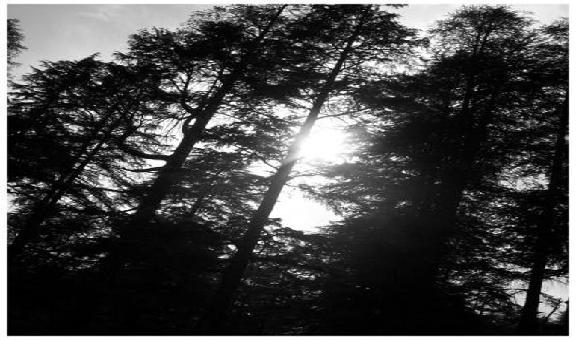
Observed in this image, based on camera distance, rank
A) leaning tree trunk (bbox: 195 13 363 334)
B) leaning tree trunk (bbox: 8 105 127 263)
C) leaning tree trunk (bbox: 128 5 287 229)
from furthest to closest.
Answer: leaning tree trunk (bbox: 8 105 127 263), leaning tree trunk (bbox: 128 5 287 229), leaning tree trunk (bbox: 195 13 363 334)

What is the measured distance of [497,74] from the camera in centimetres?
1046

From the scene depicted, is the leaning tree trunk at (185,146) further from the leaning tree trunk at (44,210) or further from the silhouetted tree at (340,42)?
the leaning tree trunk at (44,210)

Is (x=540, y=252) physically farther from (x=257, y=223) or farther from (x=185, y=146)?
(x=185, y=146)

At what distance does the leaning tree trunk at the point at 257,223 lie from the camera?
7031mm

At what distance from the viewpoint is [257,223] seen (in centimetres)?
809

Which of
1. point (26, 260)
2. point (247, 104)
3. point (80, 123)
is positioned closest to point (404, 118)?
point (247, 104)

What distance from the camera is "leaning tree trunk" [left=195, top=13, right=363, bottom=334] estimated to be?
7.03 metres

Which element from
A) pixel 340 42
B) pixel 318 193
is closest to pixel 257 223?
pixel 318 193

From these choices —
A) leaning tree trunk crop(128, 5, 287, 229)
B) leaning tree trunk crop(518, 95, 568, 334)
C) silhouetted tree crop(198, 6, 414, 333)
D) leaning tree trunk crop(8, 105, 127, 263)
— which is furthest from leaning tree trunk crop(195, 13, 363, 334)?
leaning tree trunk crop(518, 95, 568, 334)

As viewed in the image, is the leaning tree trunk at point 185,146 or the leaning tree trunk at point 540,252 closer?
the leaning tree trunk at point 540,252

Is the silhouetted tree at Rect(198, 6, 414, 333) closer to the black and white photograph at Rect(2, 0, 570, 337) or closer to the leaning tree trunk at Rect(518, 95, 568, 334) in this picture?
the black and white photograph at Rect(2, 0, 570, 337)

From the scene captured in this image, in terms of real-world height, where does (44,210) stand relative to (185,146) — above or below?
below

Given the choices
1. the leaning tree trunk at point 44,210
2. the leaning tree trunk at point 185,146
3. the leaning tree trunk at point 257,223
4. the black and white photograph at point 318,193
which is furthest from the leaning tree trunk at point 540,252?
the leaning tree trunk at point 44,210

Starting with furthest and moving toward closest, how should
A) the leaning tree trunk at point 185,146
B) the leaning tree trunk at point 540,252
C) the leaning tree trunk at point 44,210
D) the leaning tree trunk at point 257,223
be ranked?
1. the leaning tree trunk at point 44,210
2. the leaning tree trunk at point 185,146
3. the leaning tree trunk at point 540,252
4. the leaning tree trunk at point 257,223
